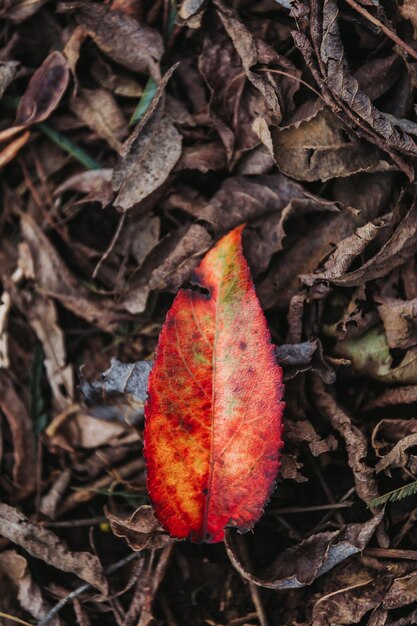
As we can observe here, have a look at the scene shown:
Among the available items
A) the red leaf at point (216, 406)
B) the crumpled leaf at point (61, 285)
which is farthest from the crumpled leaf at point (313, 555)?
the crumpled leaf at point (61, 285)

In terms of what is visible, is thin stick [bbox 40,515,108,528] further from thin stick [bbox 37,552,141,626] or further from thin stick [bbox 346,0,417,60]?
thin stick [bbox 346,0,417,60]

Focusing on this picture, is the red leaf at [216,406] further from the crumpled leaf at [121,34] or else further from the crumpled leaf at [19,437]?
the crumpled leaf at [121,34]

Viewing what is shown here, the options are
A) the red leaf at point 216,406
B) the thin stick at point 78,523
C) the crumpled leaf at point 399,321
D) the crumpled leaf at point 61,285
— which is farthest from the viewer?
the crumpled leaf at point 61,285

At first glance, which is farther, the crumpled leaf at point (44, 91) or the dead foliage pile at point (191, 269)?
the crumpled leaf at point (44, 91)

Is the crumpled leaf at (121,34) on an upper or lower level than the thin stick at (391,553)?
upper

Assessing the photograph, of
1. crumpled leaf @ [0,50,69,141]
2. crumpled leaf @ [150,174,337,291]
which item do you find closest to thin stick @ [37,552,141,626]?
crumpled leaf @ [150,174,337,291]

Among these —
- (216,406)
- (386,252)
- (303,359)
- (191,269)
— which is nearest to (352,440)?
(303,359)

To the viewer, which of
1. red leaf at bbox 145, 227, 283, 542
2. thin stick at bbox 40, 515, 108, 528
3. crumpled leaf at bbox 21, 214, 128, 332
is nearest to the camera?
red leaf at bbox 145, 227, 283, 542
